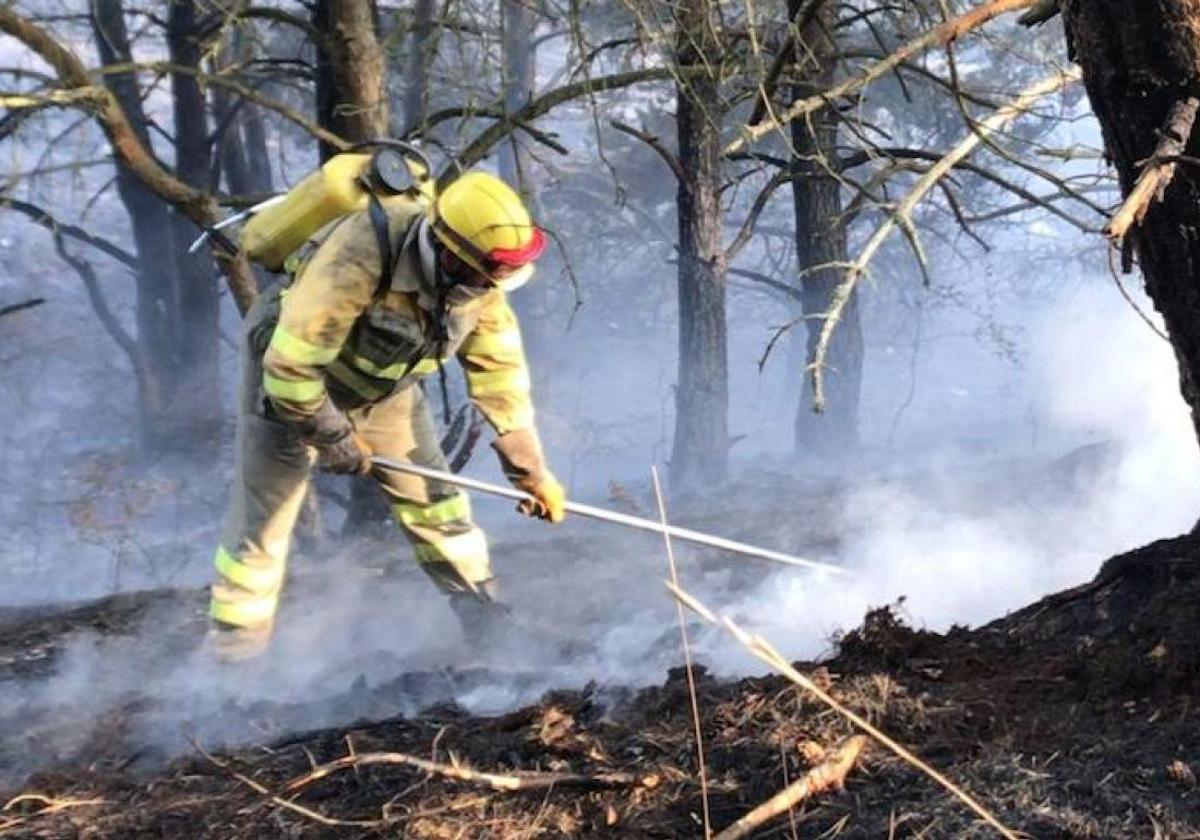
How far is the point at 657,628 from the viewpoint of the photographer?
5633mm

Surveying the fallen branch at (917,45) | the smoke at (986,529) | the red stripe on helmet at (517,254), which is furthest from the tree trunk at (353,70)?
the fallen branch at (917,45)

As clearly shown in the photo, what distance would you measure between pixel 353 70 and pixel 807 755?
5461mm

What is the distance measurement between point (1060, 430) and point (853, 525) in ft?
29.0

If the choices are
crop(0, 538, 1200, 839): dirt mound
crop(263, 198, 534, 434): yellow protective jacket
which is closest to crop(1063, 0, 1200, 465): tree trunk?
crop(0, 538, 1200, 839): dirt mound

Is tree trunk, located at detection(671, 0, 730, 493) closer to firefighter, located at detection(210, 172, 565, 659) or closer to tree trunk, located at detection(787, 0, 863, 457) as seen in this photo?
tree trunk, located at detection(787, 0, 863, 457)

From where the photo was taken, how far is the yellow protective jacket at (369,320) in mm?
4148

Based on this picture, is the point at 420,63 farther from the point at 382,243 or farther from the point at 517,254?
the point at 517,254

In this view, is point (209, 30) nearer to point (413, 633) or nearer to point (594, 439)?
point (413, 633)

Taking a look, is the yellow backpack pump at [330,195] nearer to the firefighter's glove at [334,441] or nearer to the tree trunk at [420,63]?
the firefighter's glove at [334,441]

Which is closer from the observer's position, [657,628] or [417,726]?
[417,726]

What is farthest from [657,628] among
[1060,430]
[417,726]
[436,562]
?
[1060,430]

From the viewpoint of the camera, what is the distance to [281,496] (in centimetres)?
490

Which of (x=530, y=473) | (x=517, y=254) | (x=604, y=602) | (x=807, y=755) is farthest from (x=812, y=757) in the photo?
(x=604, y=602)

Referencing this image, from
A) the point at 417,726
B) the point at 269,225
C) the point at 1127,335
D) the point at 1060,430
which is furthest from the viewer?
the point at 1127,335
